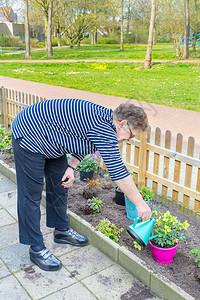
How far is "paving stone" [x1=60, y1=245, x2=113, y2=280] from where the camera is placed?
9.34ft

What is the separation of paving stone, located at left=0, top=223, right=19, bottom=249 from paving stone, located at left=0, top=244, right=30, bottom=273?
78 millimetres

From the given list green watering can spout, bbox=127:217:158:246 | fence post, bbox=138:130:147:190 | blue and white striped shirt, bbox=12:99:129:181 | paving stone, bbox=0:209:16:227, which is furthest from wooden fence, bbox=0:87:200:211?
paving stone, bbox=0:209:16:227

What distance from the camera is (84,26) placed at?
145ft

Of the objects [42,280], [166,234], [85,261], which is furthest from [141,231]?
[42,280]

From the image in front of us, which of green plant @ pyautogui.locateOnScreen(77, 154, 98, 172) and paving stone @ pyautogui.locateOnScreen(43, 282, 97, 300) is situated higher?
green plant @ pyautogui.locateOnScreen(77, 154, 98, 172)

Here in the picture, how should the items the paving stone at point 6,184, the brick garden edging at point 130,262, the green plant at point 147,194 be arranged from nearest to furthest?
the brick garden edging at point 130,262 < the green plant at point 147,194 < the paving stone at point 6,184

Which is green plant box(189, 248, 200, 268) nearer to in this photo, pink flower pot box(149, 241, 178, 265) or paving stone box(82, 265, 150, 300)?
pink flower pot box(149, 241, 178, 265)

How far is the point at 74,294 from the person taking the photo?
2.57m

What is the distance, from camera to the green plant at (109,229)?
313 centimetres

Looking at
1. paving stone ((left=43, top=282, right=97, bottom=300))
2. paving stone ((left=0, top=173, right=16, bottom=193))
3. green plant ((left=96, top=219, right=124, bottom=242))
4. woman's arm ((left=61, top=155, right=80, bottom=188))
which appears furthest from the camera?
paving stone ((left=0, top=173, right=16, bottom=193))

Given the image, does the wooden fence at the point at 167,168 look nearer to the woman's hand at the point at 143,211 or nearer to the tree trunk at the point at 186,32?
the woman's hand at the point at 143,211

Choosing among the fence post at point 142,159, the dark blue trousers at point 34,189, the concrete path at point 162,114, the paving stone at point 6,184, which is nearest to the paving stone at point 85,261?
the dark blue trousers at point 34,189

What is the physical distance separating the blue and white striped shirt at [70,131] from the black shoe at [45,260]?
878 millimetres

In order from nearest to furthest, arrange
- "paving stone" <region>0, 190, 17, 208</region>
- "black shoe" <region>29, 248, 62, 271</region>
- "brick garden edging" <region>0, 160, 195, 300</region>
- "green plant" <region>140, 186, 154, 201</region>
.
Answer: "brick garden edging" <region>0, 160, 195, 300</region>, "black shoe" <region>29, 248, 62, 271</region>, "green plant" <region>140, 186, 154, 201</region>, "paving stone" <region>0, 190, 17, 208</region>
